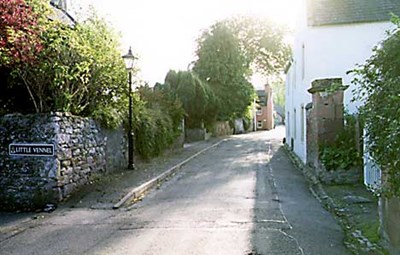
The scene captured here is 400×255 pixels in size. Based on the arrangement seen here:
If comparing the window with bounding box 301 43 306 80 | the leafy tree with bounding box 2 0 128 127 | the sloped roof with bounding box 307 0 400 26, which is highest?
the sloped roof with bounding box 307 0 400 26

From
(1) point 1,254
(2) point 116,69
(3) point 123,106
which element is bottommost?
(1) point 1,254

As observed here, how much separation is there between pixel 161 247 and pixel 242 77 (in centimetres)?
3724

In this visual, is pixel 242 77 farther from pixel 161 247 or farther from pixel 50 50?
pixel 161 247

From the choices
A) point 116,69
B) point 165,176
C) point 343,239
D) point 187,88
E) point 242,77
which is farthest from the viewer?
point 242,77

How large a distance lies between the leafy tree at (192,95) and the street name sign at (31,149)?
71.5 feet

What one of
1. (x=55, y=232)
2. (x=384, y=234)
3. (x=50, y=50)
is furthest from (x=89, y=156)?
(x=384, y=234)

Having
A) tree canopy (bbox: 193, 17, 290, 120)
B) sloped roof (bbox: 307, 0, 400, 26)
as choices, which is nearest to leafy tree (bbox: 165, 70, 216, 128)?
tree canopy (bbox: 193, 17, 290, 120)

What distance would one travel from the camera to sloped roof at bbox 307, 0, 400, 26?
63.2 ft

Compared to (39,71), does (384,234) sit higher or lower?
lower

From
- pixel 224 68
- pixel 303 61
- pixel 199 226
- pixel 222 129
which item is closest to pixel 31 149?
pixel 199 226

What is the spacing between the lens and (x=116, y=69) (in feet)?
42.7

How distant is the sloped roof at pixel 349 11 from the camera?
19.2m

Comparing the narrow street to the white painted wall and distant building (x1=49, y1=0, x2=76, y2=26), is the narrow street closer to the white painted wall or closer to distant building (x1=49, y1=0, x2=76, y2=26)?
the white painted wall

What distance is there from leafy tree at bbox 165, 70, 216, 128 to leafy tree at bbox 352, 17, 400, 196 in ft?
84.7
